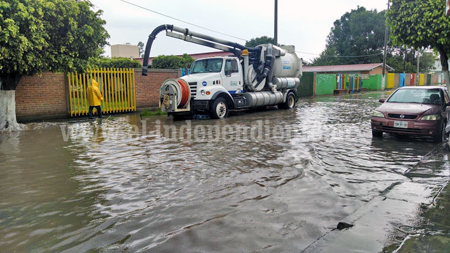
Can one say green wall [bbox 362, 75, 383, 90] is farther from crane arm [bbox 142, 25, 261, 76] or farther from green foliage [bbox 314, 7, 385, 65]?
crane arm [bbox 142, 25, 261, 76]

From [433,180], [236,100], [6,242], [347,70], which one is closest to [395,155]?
→ [433,180]

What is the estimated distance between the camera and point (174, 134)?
10930mm

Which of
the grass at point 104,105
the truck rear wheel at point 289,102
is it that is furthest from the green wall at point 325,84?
the grass at point 104,105

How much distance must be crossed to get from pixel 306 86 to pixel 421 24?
19.4m

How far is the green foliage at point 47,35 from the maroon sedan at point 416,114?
388 inches

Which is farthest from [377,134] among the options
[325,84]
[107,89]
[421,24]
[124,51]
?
[124,51]

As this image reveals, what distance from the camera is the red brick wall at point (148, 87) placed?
60.8 ft

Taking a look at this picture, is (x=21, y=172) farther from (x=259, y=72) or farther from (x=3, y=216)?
(x=259, y=72)

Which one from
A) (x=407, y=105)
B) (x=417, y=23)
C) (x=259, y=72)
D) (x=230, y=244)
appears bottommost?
(x=230, y=244)

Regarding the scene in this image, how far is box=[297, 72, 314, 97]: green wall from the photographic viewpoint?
98.2 ft

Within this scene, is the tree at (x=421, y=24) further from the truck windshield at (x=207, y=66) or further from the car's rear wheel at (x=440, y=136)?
the truck windshield at (x=207, y=66)

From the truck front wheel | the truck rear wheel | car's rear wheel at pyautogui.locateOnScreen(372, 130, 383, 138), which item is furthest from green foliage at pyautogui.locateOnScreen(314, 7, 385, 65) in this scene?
car's rear wheel at pyautogui.locateOnScreen(372, 130, 383, 138)

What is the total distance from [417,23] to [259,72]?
292 inches

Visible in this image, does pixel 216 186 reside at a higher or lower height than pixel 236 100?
lower
